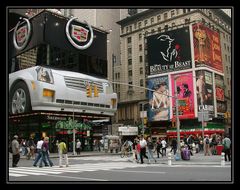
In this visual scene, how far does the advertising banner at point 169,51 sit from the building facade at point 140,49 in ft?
16.8

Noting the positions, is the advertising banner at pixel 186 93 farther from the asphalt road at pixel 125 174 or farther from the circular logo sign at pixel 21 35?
the asphalt road at pixel 125 174

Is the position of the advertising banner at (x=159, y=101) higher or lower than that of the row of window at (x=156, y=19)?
lower

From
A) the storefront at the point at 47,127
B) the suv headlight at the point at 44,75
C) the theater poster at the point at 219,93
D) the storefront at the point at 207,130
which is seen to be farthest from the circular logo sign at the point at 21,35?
the theater poster at the point at 219,93

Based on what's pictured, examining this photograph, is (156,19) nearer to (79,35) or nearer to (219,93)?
(219,93)

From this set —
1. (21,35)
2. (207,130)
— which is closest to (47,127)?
(21,35)

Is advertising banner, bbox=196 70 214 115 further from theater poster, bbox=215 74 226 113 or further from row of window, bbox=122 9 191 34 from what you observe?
row of window, bbox=122 9 191 34

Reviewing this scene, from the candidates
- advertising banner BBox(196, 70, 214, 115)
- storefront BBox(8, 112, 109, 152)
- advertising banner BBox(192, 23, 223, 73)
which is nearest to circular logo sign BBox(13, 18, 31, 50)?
storefront BBox(8, 112, 109, 152)

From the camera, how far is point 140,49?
309 ft

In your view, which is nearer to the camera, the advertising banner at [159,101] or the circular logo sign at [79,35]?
the circular logo sign at [79,35]

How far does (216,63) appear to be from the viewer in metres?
80.4

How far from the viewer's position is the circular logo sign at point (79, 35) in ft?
189

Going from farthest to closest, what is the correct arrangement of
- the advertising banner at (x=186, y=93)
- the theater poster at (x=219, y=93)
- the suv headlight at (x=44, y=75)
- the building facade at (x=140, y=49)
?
1. the building facade at (x=140, y=49)
2. the theater poster at (x=219, y=93)
3. the advertising banner at (x=186, y=93)
4. the suv headlight at (x=44, y=75)

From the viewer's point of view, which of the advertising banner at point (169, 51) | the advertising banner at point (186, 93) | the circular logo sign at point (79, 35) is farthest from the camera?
the advertising banner at point (169, 51)

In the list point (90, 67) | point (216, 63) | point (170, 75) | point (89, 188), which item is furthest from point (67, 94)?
point (89, 188)
